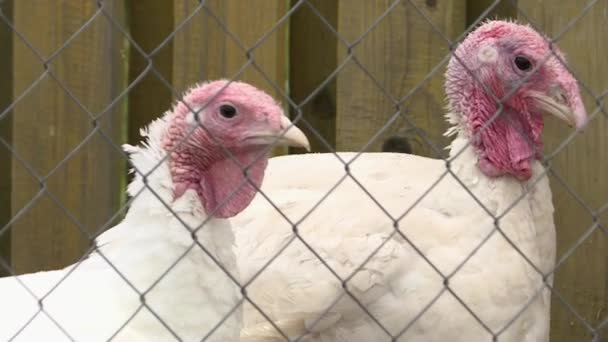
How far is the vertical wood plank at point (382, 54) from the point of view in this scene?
4246mm

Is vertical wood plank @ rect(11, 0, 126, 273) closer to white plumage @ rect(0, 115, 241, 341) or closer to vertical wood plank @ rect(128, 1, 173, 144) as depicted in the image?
vertical wood plank @ rect(128, 1, 173, 144)

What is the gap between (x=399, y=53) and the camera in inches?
169

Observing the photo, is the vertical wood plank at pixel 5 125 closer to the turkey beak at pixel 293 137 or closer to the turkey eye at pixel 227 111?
the turkey eye at pixel 227 111

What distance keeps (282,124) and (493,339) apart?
2.66 feet

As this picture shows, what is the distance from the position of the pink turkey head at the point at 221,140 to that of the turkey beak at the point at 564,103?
2.92 ft

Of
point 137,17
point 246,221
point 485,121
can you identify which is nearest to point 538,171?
point 485,121

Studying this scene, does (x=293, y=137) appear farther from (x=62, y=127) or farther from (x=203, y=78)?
(x=62, y=127)

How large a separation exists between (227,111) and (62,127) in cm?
111

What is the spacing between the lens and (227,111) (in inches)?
130

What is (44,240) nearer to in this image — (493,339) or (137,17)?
(137,17)

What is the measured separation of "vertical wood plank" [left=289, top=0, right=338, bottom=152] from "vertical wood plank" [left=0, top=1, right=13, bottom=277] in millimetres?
1000

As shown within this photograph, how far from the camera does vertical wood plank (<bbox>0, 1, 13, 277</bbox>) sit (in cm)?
421

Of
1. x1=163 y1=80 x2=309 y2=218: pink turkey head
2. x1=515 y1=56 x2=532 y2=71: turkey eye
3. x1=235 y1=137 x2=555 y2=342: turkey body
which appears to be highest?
x1=515 y1=56 x2=532 y2=71: turkey eye

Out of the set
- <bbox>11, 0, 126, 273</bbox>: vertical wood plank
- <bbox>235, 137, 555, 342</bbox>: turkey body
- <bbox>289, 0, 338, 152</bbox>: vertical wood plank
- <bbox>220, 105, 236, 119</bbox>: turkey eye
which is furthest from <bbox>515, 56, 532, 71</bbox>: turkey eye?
<bbox>11, 0, 126, 273</bbox>: vertical wood plank
